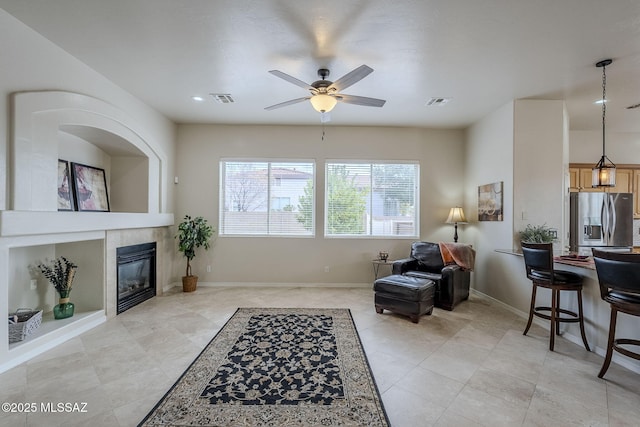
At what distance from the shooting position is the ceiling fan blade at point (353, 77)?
2.49 metres

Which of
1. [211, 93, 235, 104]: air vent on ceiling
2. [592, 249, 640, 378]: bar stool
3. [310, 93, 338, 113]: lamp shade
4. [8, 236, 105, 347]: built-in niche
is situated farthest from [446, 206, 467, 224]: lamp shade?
[8, 236, 105, 347]: built-in niche

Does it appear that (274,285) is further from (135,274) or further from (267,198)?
(135,274)

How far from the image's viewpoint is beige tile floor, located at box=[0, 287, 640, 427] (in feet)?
6.32

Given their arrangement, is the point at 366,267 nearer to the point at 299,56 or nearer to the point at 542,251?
the point at 542,251

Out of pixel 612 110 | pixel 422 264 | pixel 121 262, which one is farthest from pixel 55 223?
pixel 612 110

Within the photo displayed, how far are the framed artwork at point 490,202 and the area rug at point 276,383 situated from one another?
3.00m

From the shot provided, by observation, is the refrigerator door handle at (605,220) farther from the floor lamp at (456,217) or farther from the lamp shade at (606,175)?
the floor lamp at (456,217)

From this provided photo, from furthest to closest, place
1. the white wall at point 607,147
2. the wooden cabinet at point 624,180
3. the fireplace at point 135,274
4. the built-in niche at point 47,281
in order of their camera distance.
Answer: the white wall at point 607,147 → the wooden cabinet at point 624,180 → the fireplace at point 135,274 → the built-in niche at point 47,281

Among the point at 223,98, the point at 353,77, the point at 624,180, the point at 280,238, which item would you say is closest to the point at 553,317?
the point at 353,77

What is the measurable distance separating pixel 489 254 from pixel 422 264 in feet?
3.66

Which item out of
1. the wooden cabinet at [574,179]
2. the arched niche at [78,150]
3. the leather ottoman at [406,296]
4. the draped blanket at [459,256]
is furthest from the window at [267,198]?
the wooden cabinet at [574,179]

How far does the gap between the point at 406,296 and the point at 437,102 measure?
9.50ft

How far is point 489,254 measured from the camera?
464 cm

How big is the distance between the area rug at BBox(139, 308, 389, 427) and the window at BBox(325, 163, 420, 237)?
7.93 ft
